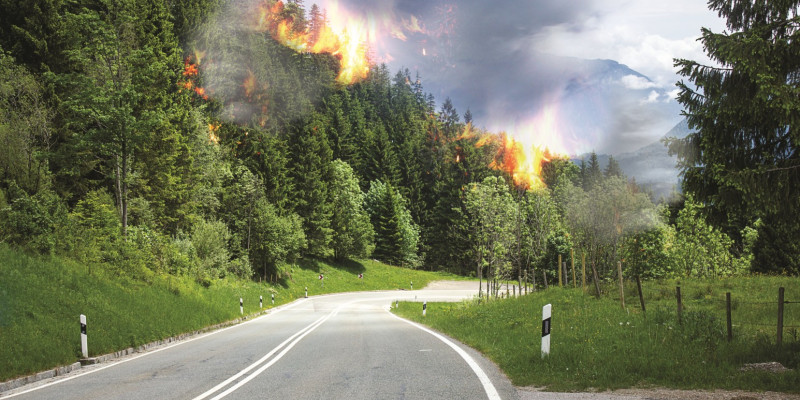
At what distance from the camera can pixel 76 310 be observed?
13398mm

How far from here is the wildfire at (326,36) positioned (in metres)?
77.5

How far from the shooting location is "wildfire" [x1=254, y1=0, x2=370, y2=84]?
254ft

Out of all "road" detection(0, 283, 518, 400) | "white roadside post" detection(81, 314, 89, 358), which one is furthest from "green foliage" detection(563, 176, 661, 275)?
"white roadside post" detection(81, 314, 89, 358)

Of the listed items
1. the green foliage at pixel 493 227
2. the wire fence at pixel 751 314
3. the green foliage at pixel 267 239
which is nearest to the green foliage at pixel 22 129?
the green foliage at pixel 267 239

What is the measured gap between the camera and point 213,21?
53.0 metres

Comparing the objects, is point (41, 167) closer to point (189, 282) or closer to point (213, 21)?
point (189, 282)

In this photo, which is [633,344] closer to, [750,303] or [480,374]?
[480,374]

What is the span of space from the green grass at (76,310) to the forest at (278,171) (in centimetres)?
120

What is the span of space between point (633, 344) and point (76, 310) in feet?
45.4

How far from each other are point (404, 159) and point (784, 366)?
3509 inches

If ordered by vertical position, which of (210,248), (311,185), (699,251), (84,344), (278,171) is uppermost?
(278,171)

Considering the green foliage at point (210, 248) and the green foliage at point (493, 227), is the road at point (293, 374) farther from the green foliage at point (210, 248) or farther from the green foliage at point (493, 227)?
the green foliage at point (210, 248)

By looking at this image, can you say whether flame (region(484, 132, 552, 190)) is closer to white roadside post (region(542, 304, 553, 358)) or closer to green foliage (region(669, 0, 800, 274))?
green foliage (region(669, 0, 800, 274))

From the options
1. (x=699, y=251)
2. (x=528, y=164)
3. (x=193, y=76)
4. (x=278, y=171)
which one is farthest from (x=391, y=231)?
(x=699, y=251)
